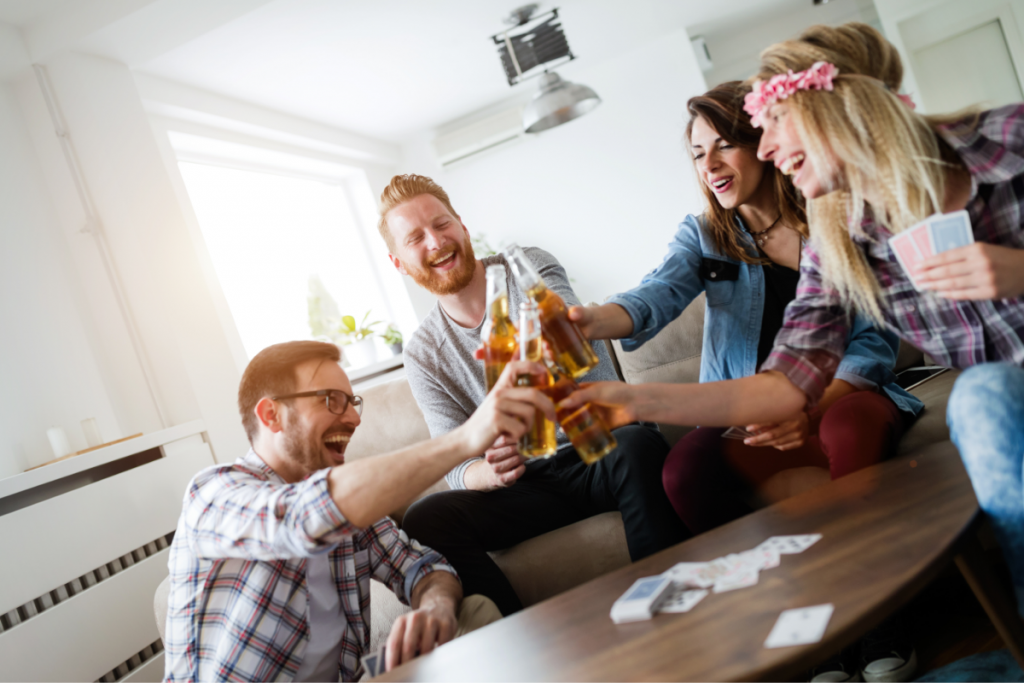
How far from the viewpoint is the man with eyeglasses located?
1100 mm

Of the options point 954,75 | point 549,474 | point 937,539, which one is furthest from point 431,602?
point 954,75

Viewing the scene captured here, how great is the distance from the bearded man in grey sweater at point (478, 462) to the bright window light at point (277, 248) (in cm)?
240

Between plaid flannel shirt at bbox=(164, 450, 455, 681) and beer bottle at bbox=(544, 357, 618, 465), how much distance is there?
14.7 inches

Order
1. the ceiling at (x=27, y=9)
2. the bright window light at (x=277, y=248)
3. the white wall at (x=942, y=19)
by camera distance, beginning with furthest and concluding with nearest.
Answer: the white wall at (x=942, y=19) < the bright window light at (x=277, y=248) < the ceiling at (x=27, y=9)

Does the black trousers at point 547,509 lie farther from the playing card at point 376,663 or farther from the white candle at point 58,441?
the white candle at point 58,441

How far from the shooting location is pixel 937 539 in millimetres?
895

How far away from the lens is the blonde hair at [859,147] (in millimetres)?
1169

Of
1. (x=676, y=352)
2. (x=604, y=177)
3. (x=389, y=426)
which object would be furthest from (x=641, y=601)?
(x=604, y=177)

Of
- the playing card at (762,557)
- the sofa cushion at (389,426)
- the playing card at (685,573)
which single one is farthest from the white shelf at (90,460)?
the playing card at (762,557)

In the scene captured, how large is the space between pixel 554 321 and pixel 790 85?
1.93ft

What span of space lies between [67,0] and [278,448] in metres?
2.70

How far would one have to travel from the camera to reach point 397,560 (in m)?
1.53

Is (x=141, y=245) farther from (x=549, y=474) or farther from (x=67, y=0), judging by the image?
(x=549, y=474)

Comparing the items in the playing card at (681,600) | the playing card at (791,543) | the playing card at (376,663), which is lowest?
the playing card at (376,663)
